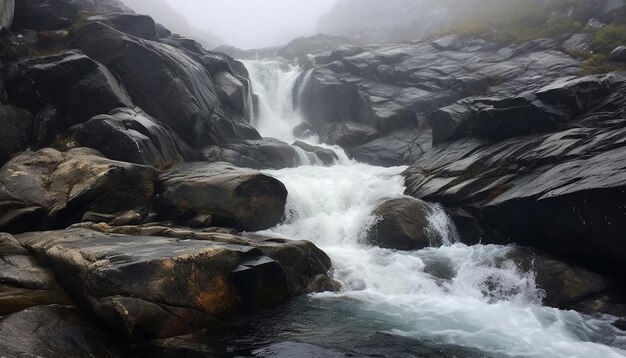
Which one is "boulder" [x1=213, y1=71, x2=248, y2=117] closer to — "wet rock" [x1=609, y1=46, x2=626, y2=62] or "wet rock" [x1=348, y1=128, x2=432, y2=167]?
"wet rock" [x1=348, y1=128, x2=432, y2=167]

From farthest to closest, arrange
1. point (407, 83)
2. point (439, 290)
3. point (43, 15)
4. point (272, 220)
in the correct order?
point (407, 83)
point (43, 15)
point (272, 220)
point (439, 290)

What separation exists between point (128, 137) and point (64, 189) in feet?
18.6

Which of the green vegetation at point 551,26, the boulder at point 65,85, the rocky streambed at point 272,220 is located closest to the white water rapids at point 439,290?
the rocky streambed at point 272,220

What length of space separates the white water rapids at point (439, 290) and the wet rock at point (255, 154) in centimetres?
592

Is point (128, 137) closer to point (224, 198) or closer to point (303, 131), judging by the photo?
point (224, 198)

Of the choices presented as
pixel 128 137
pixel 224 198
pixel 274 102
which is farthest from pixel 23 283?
pixel 274 102

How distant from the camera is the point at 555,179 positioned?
53.6ft

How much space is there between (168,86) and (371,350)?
24629mm

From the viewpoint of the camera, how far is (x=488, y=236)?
61.4 feet

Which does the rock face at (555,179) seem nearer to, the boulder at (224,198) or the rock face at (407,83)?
the rock face at (407,83)

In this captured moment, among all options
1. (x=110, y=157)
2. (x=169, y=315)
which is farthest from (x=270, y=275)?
(x=110, y=157)

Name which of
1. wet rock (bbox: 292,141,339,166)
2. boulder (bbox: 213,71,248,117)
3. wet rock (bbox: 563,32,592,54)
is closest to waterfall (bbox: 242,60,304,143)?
boulder (bbox: 213,71,248,117)

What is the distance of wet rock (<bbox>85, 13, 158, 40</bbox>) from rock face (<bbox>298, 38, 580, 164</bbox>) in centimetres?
1999

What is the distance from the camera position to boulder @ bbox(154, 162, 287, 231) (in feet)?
59.9
